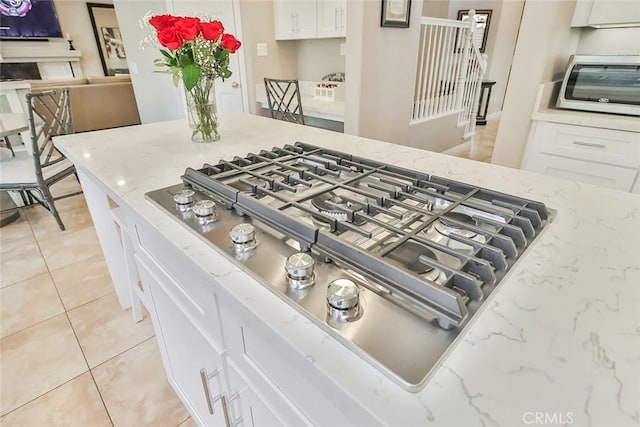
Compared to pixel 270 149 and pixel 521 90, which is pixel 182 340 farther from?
pixel 521 90

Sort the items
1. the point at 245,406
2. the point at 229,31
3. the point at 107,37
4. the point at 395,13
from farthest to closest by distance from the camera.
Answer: the point at 107,37 < the point at 229,31 < the point at 395,13 < the point at 245,406

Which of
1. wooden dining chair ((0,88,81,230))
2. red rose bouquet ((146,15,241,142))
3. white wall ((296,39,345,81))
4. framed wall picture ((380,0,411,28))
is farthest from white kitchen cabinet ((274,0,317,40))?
red rose bouquet ((146,15,241,142))

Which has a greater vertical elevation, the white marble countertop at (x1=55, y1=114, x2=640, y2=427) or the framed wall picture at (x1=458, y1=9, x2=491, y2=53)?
the framed wall picture at (x1=458, y1=9, x2=491, y2=53)

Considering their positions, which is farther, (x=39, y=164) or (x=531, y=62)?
(x=39, y=164)

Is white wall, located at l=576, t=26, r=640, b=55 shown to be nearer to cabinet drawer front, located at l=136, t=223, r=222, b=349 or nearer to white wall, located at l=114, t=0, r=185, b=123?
cabinet drawer front, located at l=136, t=223, r=222, b=349

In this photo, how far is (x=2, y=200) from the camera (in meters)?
2.81

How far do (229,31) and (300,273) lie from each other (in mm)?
3729

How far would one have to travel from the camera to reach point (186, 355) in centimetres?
97

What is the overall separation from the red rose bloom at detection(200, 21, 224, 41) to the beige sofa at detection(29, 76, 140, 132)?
14.9 ft

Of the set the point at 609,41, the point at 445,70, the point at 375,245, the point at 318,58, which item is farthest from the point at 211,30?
the point at 445,70

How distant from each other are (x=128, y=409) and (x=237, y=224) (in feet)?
3.80

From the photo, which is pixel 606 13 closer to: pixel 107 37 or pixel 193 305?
pixel 193 305

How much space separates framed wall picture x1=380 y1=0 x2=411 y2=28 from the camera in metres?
2.43

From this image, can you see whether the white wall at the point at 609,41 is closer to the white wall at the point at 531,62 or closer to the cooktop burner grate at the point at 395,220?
the white wall at the point at 531,62
